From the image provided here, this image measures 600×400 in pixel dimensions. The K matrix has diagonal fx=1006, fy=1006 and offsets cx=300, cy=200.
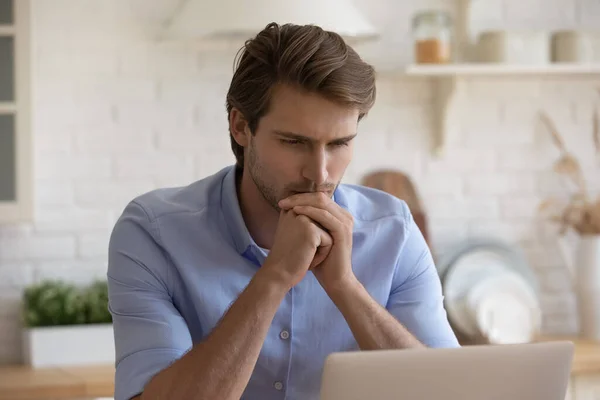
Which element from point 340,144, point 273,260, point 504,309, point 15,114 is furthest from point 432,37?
point 273,260

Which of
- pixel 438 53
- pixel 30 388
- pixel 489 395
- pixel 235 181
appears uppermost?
pixel 438 53

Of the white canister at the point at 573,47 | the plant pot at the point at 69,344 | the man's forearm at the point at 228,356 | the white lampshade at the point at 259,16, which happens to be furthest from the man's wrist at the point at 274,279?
the white canister at the point at 573,47

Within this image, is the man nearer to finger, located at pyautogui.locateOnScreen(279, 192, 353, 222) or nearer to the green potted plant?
finger, located at pyautogui.locateOnScreen(279, 192, 353, 222)

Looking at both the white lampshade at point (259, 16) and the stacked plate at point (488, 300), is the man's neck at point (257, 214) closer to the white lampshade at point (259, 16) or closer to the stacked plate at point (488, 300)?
the white lampshade at point (259, 16)

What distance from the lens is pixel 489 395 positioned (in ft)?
4.14

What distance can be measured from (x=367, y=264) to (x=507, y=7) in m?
1.75

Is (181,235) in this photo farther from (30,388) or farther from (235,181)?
(30,388)

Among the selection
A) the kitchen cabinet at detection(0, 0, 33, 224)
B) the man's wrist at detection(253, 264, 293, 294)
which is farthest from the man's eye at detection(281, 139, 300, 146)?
the kitchen cabinet at detection(0, 0, 33, 224)

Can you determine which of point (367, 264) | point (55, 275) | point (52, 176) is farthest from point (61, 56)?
point (367, 264)

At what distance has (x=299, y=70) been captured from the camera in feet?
5.57

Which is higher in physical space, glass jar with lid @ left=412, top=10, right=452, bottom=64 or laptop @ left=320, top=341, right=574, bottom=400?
glass jar with lid @ left=412, top=10, right=452, bottom=64

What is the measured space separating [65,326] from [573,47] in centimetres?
179

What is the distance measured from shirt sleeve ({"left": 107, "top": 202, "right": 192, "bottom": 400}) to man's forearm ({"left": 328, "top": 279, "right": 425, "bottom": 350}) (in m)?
0.27

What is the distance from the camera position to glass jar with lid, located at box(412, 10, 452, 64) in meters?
3.11
